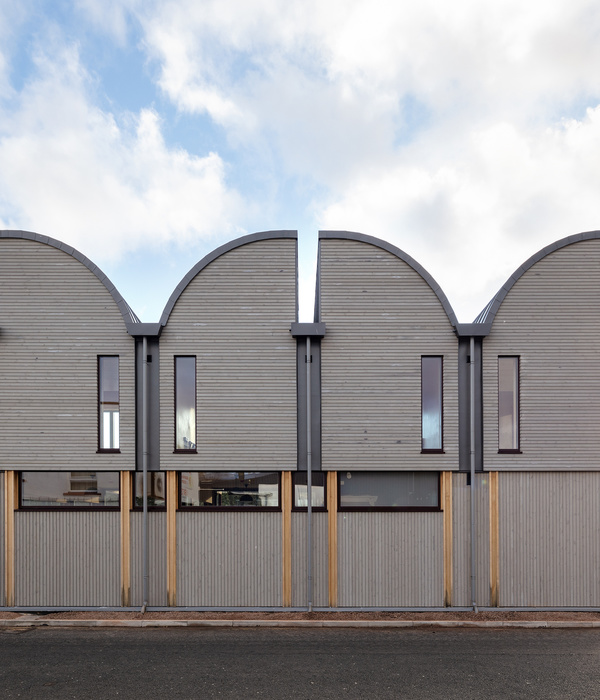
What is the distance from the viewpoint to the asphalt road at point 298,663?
8.18m

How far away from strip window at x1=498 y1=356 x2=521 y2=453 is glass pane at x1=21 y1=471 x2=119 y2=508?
10562mm

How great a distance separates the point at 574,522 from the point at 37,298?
51.4 ft

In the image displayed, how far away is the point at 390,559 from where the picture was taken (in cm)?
1207

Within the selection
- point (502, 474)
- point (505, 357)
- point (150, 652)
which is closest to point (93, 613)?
point (150, 652)

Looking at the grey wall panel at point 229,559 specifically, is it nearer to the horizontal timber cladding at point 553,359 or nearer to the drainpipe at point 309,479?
the drainpipe at point 309,479

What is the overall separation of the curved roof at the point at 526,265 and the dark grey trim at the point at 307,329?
14.7 ft

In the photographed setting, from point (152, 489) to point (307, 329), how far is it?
603cm

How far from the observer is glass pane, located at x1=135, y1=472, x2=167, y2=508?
12305 mm

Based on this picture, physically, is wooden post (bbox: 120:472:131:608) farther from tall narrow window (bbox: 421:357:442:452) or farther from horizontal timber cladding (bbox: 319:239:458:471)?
tall narrow window (bbox: 421:357:442:452)

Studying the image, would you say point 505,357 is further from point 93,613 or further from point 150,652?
point 93,613

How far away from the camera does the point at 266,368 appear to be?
12.3m

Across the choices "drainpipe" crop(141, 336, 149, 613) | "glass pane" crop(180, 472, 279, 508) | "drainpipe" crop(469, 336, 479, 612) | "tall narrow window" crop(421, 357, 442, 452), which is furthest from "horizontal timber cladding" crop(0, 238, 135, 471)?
"drainpipe" crop(469, 336, 479, 612)

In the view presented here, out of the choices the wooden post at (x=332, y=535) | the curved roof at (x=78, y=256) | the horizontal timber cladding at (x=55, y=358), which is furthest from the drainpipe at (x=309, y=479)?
the curved roof at (x=78, y=256)

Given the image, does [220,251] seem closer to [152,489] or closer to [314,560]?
[152,489]
